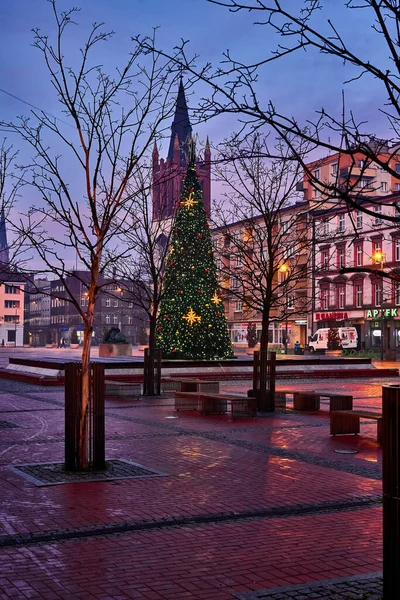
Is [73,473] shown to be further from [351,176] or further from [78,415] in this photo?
[351,176]

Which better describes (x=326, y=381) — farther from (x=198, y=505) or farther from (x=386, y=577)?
(x=386, y=577)

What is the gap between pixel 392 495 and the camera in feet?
15.8

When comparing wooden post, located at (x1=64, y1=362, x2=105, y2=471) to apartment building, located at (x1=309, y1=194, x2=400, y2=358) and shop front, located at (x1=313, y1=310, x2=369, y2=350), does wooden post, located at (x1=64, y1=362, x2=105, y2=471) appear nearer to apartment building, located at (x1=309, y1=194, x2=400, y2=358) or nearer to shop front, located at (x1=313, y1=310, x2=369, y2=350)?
apartment building, located at (x1=309, y1=194, x2=400, y2=358)

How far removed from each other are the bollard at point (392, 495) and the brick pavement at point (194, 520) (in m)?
1.17

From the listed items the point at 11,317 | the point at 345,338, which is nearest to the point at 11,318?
the point at 11,317

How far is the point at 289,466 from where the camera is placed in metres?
11.1

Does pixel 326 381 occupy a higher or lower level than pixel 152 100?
lower

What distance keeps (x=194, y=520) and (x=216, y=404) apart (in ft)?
35.0

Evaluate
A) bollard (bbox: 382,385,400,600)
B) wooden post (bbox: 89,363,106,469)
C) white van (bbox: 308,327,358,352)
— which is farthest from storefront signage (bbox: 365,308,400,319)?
bollard (bbox: 382,385,400,600)

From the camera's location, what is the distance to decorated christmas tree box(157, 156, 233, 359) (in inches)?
1276

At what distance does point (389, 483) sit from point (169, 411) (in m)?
14.5

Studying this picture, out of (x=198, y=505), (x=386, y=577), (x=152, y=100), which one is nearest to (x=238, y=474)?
(x=198, y=505)

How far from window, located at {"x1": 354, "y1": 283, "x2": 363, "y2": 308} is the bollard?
207ft

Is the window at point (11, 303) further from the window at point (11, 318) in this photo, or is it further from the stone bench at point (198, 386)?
the stone bench at point (198, 386)
